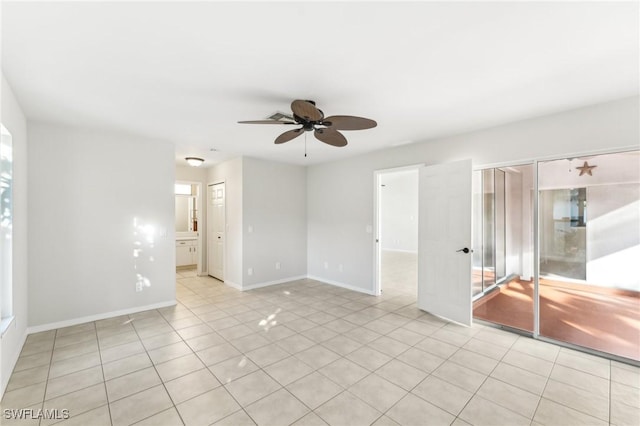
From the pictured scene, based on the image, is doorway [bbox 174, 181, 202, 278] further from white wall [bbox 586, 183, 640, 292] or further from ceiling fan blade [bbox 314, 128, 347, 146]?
white wall [bbox 586, 183, 640, 292]

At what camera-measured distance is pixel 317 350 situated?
2.84 meters

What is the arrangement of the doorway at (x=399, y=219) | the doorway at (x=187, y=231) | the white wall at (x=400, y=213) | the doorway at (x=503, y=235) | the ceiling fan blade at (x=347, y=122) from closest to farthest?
1. the ceiling fan blade at (x=347, y=122)
2. the doorway at (x=503, y=235)
3. the doorway at (x=187, y=231)
4. the doorway at (x=399, y=219)
5. the white wall at (x=400, y=213)

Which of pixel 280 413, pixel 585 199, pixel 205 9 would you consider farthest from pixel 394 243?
Result: pixel 205 9

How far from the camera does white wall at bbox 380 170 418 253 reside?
9922mm

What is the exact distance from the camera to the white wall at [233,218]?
5227 millimetres

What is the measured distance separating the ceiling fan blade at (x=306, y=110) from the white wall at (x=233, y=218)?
10.3ft

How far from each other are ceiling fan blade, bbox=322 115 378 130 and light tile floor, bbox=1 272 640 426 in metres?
2.25

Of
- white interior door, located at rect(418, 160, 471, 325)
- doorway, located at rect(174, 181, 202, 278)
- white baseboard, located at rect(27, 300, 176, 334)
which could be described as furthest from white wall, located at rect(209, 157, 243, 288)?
white interior door, located at rect(418, 160, 471, 325)

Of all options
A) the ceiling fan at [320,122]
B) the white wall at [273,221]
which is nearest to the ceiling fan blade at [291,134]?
the ceiling fan at [320,122]

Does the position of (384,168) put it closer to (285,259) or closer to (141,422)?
(285,259)

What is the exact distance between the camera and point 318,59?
1979 mm

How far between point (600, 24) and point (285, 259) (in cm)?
530

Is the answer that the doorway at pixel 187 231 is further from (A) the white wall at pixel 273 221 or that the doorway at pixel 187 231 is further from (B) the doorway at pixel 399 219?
(B) the doorway at pixel 399 219

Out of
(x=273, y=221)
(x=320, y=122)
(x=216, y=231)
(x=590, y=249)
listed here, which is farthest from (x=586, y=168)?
(x=216, y=231)
